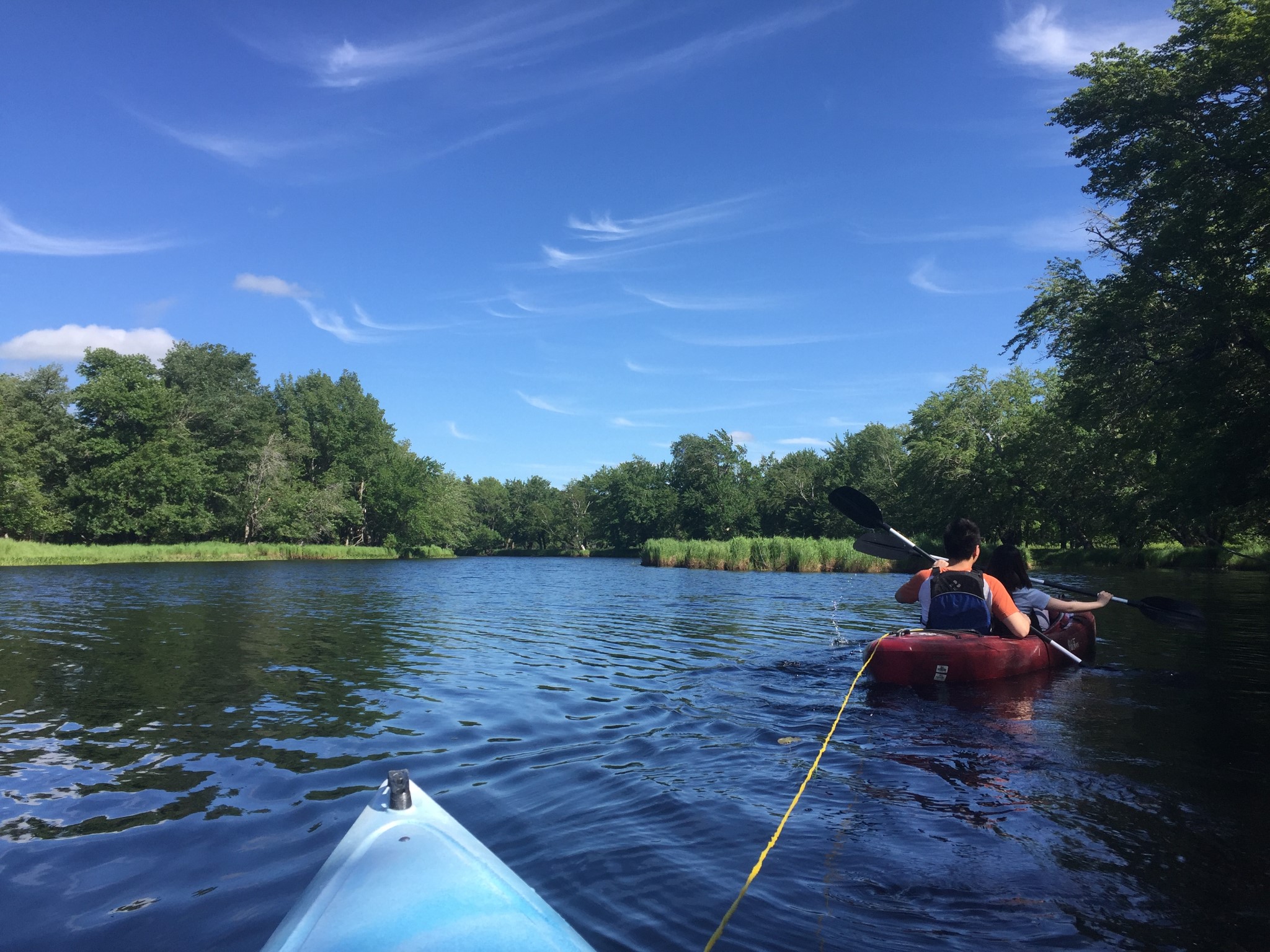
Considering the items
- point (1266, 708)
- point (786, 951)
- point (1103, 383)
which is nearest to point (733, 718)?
point (786, 951)

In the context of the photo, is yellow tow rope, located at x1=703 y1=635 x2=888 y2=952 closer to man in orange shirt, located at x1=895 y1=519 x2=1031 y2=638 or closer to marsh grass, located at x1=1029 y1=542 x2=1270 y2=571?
man in orange shirt, located at x1=895 y1=519 x2=1031 y2=638

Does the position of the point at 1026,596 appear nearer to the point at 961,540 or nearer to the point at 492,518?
the point at 961,540

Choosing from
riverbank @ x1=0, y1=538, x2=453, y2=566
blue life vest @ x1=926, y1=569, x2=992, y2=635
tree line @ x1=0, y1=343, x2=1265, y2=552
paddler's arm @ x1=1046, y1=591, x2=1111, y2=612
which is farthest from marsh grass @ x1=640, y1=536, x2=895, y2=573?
riverbank @ x1=0, y1=538, x2=453, y2=566

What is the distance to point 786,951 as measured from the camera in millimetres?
2678

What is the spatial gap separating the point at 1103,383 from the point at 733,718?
1606cm

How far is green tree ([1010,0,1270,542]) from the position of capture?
48.0 feet

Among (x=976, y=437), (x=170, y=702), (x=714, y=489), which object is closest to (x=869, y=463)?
(x=714, y=489)

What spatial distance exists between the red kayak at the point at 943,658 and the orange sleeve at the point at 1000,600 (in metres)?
0.27

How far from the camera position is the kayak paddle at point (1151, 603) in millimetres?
8703

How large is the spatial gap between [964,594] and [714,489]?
6478cm

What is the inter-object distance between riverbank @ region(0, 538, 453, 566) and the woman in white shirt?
39.6 metres

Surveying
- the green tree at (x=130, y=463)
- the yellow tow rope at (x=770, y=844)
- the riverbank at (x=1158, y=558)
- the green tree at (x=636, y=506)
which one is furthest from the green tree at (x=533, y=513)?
the yellow tow rope at (x=770, y=844)

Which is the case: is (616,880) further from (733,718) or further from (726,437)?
(726,437)

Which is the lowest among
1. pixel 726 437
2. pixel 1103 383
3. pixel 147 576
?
pixel 147 576
